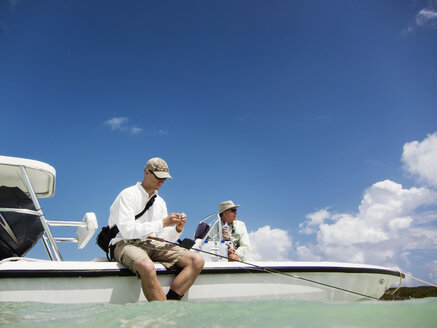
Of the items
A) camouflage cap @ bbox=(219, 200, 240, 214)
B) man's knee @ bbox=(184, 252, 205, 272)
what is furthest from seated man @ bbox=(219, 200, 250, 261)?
man's knee @ bbox=(184, 252, 205, 272)

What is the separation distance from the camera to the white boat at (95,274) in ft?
13.1

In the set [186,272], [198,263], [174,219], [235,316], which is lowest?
[235,316]

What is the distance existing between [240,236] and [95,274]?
3.01m

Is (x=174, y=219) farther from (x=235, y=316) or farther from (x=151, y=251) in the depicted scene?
(x=235, y=316)

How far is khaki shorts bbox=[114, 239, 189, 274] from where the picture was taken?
13.5 feet

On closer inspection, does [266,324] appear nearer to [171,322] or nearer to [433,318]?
[171,322]

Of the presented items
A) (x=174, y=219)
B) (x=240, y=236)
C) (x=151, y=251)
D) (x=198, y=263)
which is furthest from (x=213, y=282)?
(x=240, y=236)

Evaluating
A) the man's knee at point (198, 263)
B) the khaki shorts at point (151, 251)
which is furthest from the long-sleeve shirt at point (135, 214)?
the man's knee at point (198, 263)

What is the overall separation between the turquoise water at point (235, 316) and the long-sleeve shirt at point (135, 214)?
→ 857mm

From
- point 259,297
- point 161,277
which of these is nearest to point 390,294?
point 259,297

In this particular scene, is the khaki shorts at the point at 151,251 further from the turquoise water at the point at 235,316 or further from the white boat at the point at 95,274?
the turquoise water at the point at 235,316

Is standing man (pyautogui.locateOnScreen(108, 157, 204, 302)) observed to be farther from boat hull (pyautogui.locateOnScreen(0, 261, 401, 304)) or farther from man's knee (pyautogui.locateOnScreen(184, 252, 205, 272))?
boat hull (pyautogui.locateOnScreen(0, 261, 401, 304))

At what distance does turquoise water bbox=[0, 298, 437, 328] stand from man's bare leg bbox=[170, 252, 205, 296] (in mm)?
635

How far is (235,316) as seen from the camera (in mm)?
2645
